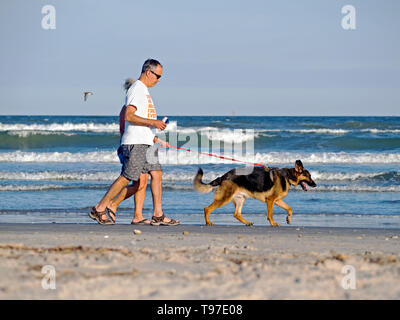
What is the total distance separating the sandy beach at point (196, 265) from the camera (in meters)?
3.30

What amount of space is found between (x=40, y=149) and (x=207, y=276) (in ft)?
69.7

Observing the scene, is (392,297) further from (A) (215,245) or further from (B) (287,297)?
(A) (215,245)

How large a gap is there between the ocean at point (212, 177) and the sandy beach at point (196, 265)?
1762 millimetres

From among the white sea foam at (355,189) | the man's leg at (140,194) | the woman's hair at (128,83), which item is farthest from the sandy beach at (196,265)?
the white sea foam at (355,189)

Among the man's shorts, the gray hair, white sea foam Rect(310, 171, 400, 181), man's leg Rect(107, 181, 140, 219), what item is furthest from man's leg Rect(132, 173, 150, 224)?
white sea foam Rect(310, 171, 400, 181)

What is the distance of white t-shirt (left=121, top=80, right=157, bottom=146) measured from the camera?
6129 millimetres

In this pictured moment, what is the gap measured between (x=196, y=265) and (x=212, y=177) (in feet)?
30.4

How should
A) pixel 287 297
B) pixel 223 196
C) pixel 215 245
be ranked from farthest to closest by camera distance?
pixel 223 196, pixel 215 245, pixel 287 297

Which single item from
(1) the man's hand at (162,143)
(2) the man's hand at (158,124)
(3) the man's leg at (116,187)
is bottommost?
(3) the man's leg at (116,187)

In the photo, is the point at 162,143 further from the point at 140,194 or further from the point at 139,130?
the point at 140,194

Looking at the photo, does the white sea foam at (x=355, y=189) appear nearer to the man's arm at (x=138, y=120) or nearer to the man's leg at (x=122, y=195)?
the man's leg at (x=122, y=195)
